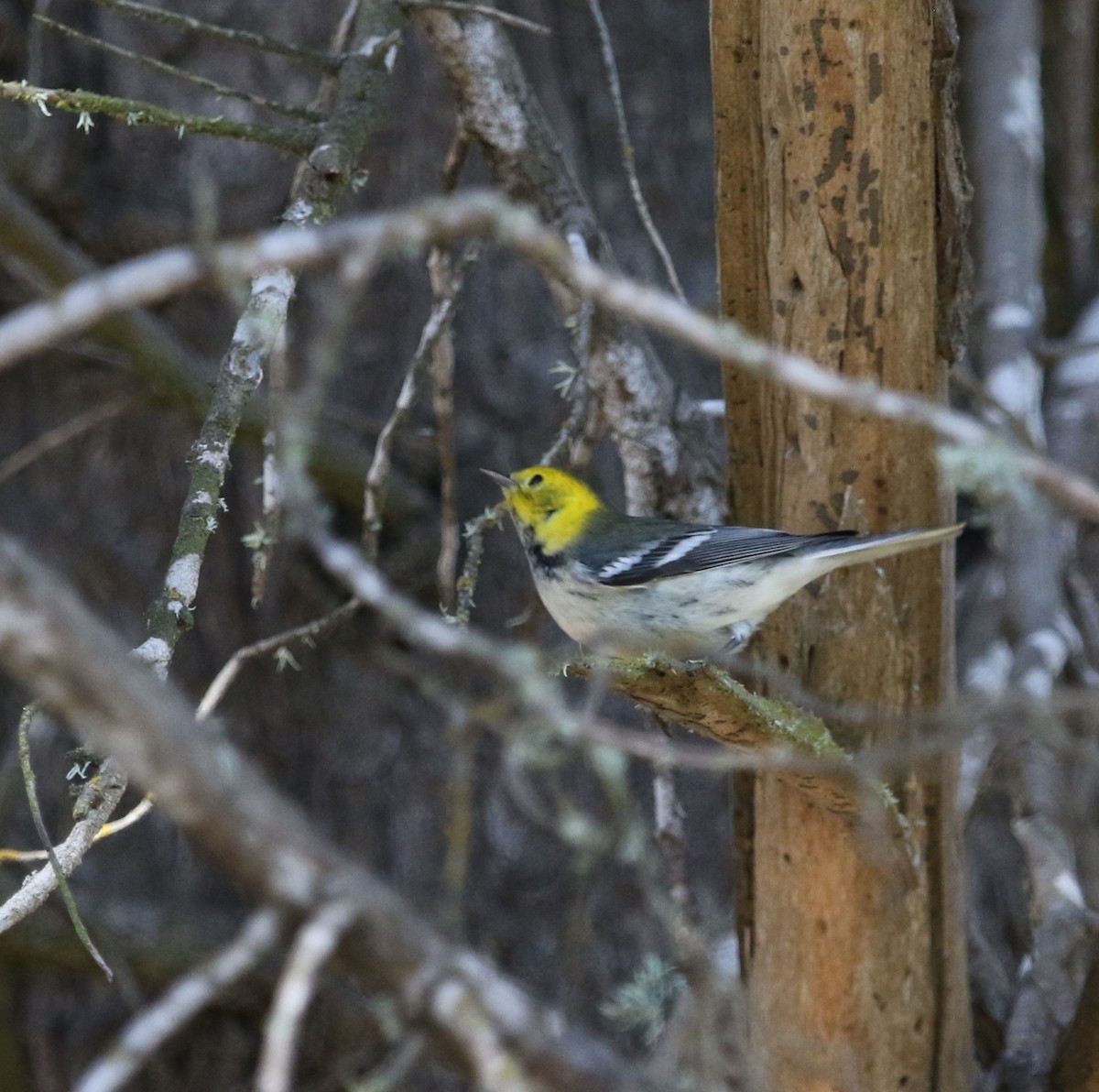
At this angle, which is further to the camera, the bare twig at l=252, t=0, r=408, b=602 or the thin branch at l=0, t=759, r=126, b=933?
the bare twig at l=252, t=0, r=408, b=602

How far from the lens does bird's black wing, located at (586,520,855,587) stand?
310 cm

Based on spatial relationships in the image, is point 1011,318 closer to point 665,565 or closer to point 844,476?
point 844,476

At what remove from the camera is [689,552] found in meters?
3.28

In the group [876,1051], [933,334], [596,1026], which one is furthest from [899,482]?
[596,1026]

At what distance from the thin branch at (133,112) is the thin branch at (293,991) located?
1.89 m

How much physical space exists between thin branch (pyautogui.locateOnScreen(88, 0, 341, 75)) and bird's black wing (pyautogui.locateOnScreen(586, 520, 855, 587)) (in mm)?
1327

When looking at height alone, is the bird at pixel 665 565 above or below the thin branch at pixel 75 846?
above

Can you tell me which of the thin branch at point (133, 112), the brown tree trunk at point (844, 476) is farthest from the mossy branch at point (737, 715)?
the thin branch at point (133, 112)

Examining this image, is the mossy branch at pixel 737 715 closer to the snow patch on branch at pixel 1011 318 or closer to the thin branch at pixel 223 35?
the thin branch at pixel 223 35

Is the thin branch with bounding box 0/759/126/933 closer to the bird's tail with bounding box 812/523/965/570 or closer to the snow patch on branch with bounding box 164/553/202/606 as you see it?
the snow patch on branch with bounding box 164/553/202/606

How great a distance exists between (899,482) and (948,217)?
59cm

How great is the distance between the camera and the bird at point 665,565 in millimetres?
3029

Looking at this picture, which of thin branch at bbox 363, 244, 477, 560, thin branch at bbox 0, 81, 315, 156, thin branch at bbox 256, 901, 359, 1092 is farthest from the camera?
thin branch at bbox 363, 244, 477, 560

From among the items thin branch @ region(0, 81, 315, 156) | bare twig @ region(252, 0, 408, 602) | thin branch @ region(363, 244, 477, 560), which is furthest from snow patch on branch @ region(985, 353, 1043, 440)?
thin branch @ region(0, 81, 315, 156)
